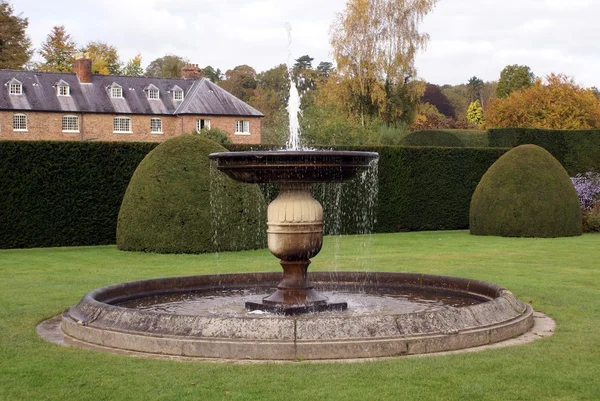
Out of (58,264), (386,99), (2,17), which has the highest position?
(2,17)

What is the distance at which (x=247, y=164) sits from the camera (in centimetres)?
829

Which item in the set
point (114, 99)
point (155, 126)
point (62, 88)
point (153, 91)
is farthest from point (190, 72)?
point (62, 88)

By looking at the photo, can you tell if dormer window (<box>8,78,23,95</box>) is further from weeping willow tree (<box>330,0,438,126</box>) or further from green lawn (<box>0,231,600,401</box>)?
green lawn (<box>0,231,600,401</box>)

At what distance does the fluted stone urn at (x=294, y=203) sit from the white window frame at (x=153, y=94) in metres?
44.9

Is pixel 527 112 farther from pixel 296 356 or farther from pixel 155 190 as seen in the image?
pixel 296 356

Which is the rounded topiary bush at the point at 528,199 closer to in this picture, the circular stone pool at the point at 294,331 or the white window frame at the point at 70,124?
the circular stone pool at the point at 294,331

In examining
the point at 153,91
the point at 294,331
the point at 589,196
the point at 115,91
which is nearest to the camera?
the point at 294,331

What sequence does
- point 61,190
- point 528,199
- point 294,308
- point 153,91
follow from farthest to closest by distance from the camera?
point 153,91
point 528,199
point 61,190
point 294,308

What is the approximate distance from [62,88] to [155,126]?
649 cm

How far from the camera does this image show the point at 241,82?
74.4 m

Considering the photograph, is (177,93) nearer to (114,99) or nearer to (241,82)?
(114,99)

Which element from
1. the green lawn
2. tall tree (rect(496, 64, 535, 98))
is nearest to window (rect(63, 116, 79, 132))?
tall tree (rect(496, 64, 535, 98))

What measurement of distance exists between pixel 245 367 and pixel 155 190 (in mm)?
11352

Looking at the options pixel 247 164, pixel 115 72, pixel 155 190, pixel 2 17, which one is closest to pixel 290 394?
pixel 247 164
